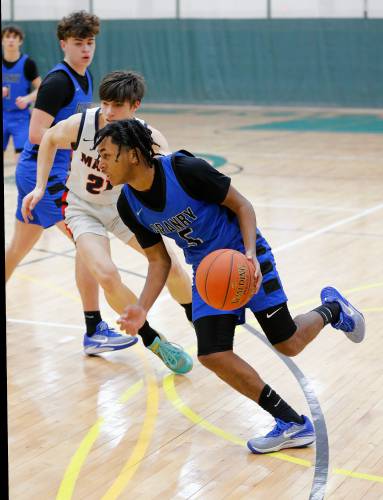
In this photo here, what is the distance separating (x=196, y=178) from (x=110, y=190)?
147 cm

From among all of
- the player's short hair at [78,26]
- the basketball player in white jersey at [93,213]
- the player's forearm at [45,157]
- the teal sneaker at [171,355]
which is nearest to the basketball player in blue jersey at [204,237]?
the basketball player in white jersey at [93,213]

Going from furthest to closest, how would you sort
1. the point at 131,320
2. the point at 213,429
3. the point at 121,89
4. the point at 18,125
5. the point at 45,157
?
the point at 18,125 < the point at 45,157 < the point at 121,89 < the point at 213,429 < the point at 131,320

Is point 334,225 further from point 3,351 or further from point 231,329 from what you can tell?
point 3,351

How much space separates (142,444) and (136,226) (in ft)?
3.43

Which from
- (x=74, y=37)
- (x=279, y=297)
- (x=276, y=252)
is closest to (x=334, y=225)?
(x=276, y=252)

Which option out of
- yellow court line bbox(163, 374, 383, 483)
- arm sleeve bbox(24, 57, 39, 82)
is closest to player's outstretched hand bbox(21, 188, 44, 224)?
yellow court line bbox(163, 374, 383, 483)

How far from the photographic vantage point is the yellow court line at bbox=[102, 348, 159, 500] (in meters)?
3.95

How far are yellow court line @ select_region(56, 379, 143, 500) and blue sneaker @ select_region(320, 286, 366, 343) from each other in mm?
1203

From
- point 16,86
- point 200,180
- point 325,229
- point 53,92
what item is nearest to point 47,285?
point 53,92

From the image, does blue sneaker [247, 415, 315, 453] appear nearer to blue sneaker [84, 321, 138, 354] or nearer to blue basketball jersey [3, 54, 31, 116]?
blue sneaker [84, 321, 138, 354]

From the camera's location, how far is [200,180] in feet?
13.2

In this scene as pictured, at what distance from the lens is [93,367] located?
5.62 m

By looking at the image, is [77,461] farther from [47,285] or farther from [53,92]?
[47,285]

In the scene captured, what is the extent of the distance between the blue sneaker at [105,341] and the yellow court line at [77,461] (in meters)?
0.76
